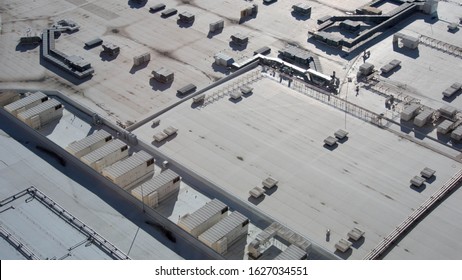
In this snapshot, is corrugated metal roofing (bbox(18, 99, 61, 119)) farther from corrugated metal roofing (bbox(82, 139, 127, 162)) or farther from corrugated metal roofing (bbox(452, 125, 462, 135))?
corrugated metal roofing (bbox(452, 125, 462, 135))

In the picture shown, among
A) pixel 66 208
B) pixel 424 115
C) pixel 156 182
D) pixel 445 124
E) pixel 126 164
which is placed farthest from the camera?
pixel 424 115

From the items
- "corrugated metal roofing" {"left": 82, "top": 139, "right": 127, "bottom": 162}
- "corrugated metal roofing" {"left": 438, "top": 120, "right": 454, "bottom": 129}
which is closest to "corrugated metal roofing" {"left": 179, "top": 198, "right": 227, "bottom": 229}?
"corrugated metal roofing" {"left": 82, "top": 139, "right": 127, "bottom": 162}

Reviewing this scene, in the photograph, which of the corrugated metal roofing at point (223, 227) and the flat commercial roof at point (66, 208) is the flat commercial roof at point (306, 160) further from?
the flat commercial roof at point (66, 208)

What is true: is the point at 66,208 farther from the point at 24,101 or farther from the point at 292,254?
the point at 292,254

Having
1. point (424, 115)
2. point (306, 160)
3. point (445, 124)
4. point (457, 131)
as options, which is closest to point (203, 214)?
point (306, 160)
